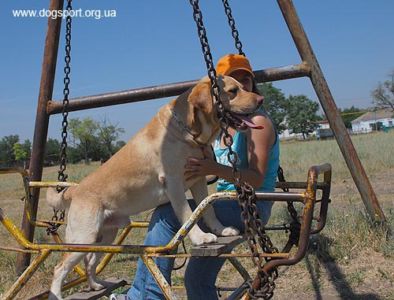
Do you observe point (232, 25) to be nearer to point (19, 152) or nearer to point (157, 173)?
point (157, 173)

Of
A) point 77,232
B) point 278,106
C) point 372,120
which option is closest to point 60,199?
point 77,232

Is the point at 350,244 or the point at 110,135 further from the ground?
the point at 110,135

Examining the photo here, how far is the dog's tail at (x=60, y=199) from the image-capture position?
11.7 feet

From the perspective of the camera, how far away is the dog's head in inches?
122

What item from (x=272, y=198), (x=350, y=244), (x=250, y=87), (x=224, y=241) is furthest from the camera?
(x=350, y=244)

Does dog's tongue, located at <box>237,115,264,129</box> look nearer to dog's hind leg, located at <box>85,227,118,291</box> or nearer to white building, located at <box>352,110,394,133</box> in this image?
dog's hind leg, located at <box>85,227,118,291</box>

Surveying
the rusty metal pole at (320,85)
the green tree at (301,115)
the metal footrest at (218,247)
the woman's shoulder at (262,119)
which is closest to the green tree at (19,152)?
the green tree at (301,115)

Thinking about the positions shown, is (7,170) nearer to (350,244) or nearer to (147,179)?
(147,179)

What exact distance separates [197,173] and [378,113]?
118 m

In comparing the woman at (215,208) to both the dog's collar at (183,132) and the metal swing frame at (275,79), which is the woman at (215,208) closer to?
the dog's collar at (183,132)

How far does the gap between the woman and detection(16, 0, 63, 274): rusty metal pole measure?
226 centimetres

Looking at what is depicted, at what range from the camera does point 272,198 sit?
2408 millimetres

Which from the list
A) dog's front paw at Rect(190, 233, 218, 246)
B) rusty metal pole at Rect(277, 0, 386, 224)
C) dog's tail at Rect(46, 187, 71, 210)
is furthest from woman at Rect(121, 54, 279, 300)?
rusty metal pole at Rect(277, 0, 386, 224)

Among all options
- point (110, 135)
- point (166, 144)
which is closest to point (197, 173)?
point (166, 144)
